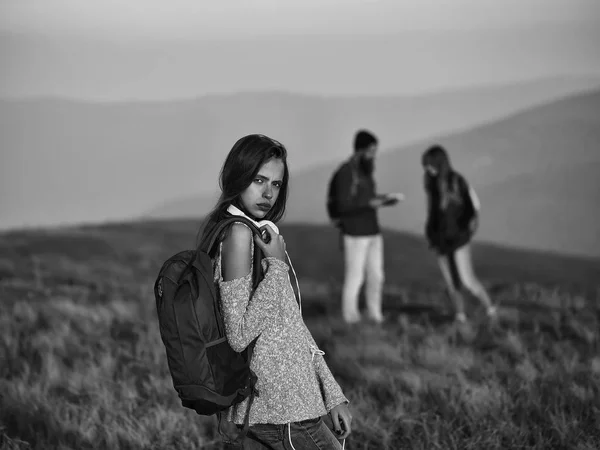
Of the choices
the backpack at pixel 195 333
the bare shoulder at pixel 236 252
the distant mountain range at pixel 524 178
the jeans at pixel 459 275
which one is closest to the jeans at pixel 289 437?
the backpack at pixel 195 333

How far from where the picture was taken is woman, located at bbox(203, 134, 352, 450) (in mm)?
2238

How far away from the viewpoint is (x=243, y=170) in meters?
2.35

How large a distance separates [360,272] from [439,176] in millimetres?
1345

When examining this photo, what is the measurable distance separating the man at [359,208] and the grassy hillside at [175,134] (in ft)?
83.4

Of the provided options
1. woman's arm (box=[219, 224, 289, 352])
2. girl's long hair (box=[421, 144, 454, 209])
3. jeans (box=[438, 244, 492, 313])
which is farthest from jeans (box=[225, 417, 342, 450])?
jeans (box=[438, 244, 492, 313])

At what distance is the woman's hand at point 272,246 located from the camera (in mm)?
2279

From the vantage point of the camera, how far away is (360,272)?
25.8 feet

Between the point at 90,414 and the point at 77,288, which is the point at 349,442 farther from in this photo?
the point at 77,288

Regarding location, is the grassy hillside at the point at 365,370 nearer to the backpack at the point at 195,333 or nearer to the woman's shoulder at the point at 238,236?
the backpack at the point at 195,333

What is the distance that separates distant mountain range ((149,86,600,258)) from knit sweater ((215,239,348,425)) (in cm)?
2445

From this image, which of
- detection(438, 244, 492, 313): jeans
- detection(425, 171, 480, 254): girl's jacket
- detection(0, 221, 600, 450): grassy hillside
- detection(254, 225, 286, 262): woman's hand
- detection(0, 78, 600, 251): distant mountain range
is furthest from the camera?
Result: detection(0, 78, 600, 251): distant mountain range

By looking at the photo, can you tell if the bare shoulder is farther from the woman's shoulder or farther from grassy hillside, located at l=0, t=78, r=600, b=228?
grassy hillside, located at l=0, t=78, r=600, b=228

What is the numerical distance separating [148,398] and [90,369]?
0.75 m

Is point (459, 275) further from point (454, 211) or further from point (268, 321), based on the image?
point (268, 321)
